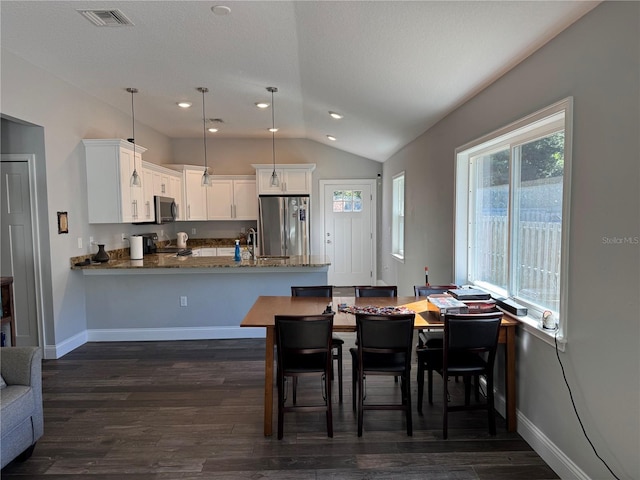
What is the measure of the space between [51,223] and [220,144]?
375 cm

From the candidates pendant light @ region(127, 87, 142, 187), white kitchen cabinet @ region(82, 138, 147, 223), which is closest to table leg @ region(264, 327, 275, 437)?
pendant light @ region(127, 87, 142, 187)

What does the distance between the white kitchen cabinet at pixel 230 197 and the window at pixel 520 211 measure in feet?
13.8

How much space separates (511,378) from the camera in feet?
8.20

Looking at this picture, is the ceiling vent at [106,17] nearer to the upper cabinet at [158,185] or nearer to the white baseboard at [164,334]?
the upper cabinet at [158,185]

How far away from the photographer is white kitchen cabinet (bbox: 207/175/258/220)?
6.79 meters

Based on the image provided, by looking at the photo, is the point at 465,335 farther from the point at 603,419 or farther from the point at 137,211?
the point at 137,211

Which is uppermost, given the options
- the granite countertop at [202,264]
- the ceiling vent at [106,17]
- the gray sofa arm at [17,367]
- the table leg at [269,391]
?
the ceiling vent at [106,17]

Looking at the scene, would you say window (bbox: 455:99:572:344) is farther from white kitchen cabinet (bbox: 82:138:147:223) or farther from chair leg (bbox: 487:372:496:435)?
white kitchen cabinet (bbox: 82:138:147:223)

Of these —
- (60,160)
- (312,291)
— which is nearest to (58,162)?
(60,160)

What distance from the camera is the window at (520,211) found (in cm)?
222

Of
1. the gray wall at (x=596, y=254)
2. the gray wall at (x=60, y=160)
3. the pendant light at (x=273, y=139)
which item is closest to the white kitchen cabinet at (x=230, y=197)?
the pendant light at (x=273, y=139)

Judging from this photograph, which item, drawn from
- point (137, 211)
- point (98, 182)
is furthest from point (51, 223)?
A: point (137, 211)

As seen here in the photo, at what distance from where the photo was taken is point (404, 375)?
Result: 2.50 metres

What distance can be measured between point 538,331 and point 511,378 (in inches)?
17.3
